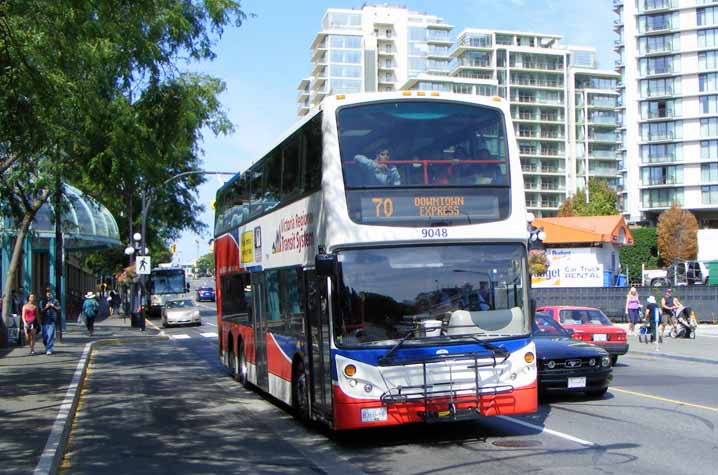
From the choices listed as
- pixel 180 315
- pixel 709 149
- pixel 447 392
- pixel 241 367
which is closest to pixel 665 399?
pixel 447 392

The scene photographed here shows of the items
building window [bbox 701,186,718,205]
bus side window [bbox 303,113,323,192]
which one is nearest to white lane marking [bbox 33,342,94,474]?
bus side window [bbox 303,113,323,192]

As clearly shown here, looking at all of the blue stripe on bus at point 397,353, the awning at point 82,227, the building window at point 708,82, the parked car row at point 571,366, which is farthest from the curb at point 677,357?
the building window at point 708,82

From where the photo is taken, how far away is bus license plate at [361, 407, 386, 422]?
10305mm

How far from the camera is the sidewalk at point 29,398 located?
10.2m

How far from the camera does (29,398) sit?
15109 mm

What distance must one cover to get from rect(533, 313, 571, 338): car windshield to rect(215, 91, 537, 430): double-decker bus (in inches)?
218

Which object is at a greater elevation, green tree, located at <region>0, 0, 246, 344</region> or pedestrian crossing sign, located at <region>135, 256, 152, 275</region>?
green tree, located at <region>0, 0, 246, 344</region>

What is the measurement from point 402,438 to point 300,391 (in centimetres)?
185

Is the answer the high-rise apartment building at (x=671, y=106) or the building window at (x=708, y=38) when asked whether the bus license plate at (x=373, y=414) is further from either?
the building window at (x=708, y=38)

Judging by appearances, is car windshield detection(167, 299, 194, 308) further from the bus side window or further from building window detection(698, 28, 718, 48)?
building window detection(698, 28, 718, 48)

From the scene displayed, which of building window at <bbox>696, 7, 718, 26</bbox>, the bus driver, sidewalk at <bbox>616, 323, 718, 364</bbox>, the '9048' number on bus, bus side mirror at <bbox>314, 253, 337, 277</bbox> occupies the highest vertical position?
building window at <bbox>696, 7, 718, 26</bbox>

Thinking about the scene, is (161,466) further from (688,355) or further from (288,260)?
(688,355)

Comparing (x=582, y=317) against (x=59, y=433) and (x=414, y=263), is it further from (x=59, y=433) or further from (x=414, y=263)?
(x=59, y=433)

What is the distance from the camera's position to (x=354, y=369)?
10.3m
